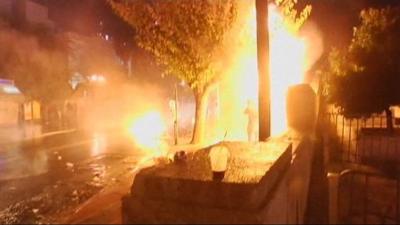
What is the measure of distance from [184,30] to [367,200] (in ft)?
29.3

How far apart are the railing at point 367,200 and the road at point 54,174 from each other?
14.5ft

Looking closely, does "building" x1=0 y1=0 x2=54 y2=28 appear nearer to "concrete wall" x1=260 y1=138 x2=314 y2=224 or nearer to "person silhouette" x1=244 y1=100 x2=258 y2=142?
"person silhouette" x1=244 y1=100 x2=258 y2=142

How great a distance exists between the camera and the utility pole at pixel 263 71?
8.43 meters

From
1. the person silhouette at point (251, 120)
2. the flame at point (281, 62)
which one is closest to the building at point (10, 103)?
the person silhouette at point (251, 120)

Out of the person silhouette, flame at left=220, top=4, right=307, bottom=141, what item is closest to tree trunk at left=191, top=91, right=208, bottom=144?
flame at left=220, top=4, right=307, bottom=141

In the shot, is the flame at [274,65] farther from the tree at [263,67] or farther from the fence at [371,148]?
the tree at [263,67]

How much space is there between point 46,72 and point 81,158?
15.5 m

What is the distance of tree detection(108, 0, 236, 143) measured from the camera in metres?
14.7

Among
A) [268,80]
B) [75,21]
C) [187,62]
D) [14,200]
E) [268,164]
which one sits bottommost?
[14,200]

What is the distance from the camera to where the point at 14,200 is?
10.3m

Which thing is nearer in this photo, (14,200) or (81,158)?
(14,200)

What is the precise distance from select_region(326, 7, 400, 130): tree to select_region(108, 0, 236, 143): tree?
15.8 feet

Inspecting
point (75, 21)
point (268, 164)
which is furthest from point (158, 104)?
point (268, 164)

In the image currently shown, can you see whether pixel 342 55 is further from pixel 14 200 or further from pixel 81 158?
pixel 14 200
